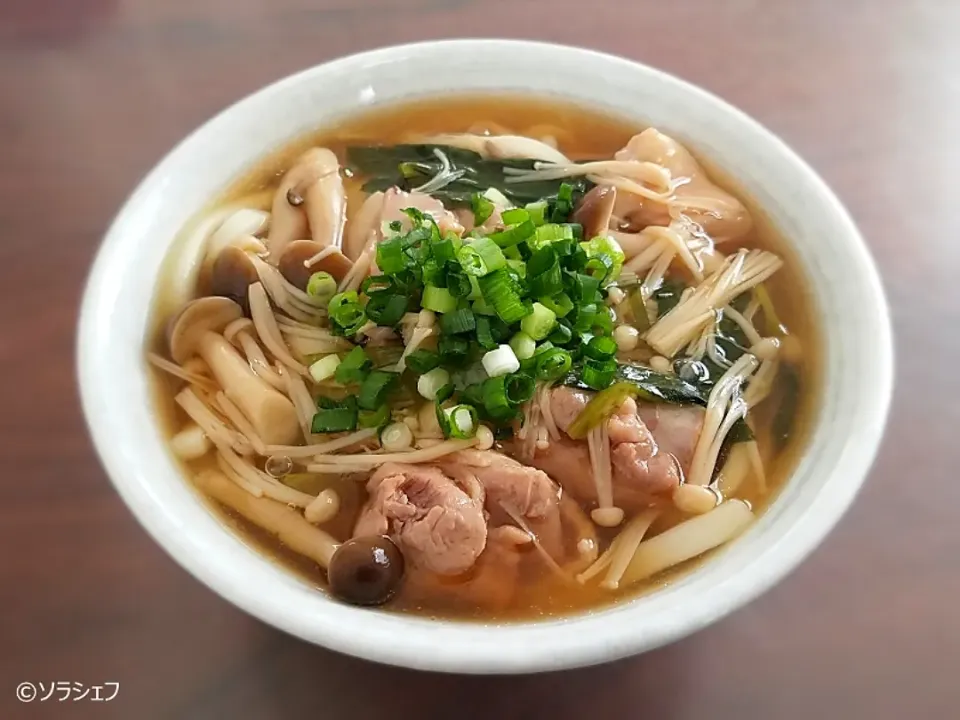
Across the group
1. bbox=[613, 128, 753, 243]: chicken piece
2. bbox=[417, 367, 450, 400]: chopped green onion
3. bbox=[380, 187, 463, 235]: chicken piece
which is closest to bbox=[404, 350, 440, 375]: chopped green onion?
bbox=[417, 367, 450, 400]: chopped green onion

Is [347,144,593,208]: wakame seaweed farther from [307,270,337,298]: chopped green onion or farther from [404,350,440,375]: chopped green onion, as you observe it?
[404,350,440,375]: chopped green onion

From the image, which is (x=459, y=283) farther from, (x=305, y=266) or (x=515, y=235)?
(x=305, y=266)

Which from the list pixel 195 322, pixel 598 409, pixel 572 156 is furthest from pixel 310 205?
pixel 598 409

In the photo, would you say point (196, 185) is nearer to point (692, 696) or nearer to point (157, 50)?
point (157, 50)

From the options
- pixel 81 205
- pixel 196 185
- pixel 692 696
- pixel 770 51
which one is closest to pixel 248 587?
pixel 692 696

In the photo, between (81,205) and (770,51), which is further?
(770,51)
